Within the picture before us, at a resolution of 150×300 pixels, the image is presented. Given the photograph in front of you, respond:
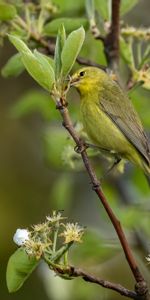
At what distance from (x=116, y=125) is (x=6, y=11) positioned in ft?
2.34

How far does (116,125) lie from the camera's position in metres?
3.68

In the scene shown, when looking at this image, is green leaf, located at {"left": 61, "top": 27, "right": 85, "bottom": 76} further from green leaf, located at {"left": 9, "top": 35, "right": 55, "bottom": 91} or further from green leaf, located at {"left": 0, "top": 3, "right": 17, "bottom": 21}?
green leaf, located at {"left": 0, "top": 3, "right": 17, "bottom": 21}

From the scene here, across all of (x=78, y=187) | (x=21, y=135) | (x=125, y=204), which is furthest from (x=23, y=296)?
(x=21, y=135)

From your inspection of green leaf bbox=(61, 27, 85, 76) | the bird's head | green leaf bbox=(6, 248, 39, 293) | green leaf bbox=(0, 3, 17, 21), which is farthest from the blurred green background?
green leaf bbox=(61, 27, 85, 76)

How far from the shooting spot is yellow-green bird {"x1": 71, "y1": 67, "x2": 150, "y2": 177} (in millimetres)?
3604

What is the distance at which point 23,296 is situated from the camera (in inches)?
188

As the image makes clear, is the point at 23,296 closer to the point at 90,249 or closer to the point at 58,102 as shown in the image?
the point at 90,249

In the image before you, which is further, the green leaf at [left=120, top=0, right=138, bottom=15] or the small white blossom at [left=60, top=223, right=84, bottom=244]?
the green leaf at [left=120, top=0, right=138, bottom=15]

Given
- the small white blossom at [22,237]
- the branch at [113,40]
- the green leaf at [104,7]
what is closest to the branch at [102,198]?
the small white blossom at [22,237]

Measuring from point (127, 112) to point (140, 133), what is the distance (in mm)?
112

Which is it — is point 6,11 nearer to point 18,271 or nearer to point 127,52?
point 127,52

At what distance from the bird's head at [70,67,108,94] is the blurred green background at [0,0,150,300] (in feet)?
1.05

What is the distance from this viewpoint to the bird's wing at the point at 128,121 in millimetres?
3613

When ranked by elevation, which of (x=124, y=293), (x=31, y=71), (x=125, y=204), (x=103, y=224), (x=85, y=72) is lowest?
(x=103, y=224)
